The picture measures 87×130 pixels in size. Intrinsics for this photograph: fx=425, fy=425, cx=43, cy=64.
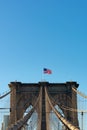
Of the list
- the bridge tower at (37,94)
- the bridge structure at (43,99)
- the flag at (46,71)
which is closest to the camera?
the bridge structure at (43,99)

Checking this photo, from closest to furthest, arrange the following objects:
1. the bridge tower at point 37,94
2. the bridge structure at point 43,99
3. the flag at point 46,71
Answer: the bridge structure at point 43,99 < the bridge tower at point 37,94 < the flag at point 46,71

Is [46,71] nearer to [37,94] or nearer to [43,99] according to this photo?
[37,94]

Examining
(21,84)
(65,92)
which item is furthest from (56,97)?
(21,84)

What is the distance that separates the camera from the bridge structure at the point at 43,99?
97.0 metres

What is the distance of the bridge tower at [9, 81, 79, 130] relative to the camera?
3834 inches

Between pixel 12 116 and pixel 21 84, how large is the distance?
31.9ft

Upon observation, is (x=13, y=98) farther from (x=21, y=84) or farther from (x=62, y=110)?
(x=62, y=110)

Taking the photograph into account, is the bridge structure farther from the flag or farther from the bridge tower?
the flag

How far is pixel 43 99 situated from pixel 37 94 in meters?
1.86

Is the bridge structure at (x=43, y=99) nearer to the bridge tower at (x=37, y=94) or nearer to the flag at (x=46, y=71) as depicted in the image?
the bridge tower at (x=37, y=94)

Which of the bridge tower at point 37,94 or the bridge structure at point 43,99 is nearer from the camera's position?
the bridge structure at point 43,99

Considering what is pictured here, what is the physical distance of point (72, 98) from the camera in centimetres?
9850

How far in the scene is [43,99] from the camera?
99625 mm

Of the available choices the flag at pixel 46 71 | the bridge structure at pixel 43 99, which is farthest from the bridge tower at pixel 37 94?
the flag at pixel 46 71
